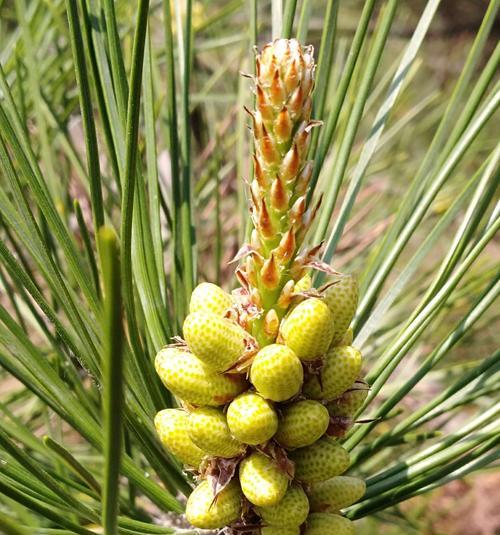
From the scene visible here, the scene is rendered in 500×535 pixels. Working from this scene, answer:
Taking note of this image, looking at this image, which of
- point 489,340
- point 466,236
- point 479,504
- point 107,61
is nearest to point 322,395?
point 466,236

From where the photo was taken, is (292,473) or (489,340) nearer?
(292,473)

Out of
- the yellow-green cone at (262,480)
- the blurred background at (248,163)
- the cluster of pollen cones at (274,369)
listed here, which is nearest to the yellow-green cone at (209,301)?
the cluster of pollen cones at (274,369)

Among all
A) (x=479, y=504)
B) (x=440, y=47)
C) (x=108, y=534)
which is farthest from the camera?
(x=440, y=47)

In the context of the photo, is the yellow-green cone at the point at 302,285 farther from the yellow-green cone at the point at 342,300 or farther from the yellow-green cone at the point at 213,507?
the yellow-green cone at the point at 213,507

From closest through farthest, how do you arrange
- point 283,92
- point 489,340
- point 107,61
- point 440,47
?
point 283,92, point 107,61, point 489,340, point 440,47

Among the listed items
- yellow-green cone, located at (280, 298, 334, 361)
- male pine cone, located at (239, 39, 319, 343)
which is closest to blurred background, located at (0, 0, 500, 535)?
male pine cone, located at (239, 39, 319, 343)

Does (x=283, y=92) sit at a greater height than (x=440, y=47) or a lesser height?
lesser

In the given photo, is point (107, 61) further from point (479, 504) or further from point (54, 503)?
point (479, 504)
